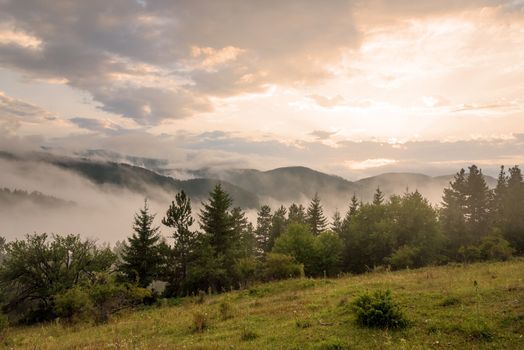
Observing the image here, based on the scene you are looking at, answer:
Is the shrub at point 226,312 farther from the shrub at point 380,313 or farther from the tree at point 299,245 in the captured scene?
the tree at point 299,245

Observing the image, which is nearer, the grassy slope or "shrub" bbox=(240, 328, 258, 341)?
the grassy slope

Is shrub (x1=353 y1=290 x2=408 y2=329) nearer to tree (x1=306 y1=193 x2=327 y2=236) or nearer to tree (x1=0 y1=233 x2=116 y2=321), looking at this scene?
tree (x1=0 y1=233 x2=116 y2=321)

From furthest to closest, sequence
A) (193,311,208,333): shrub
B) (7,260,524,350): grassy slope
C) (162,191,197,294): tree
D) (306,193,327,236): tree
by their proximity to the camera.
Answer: (306,193,327,236): tree → (162,191,197,294): tree → (193,311,208,333): shrub → (7,260,524,350): grassy slope

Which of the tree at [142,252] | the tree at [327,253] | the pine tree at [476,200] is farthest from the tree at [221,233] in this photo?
the pine tree at [476,200]

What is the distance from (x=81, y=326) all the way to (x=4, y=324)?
6.18m

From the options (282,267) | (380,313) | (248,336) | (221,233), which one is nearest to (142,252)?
(221,233)

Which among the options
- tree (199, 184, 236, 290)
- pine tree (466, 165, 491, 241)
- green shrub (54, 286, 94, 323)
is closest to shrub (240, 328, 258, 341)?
green shrub (54, 286, 94, 323)

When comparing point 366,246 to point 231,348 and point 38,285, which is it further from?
point 231,348

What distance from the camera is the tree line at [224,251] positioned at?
37344mm

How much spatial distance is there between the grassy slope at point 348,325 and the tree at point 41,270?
76.4ft

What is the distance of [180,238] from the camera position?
5144 cm

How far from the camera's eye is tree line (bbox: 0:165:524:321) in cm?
3734

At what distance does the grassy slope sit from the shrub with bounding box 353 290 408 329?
37 centimetres

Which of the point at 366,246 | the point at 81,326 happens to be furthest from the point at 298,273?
the point at 366,246
